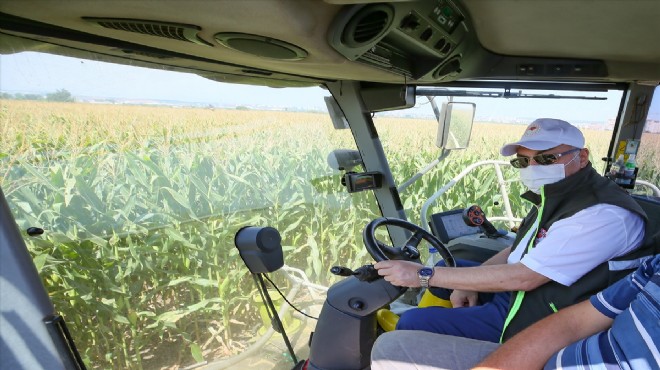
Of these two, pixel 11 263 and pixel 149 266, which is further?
pixel 149 266

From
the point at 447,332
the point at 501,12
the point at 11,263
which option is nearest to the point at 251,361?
the point at 447,332

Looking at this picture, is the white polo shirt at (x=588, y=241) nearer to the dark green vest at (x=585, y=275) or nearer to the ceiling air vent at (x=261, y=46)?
the dark green vest at (x=585, y=275)

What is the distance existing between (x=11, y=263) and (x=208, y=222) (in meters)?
1.33

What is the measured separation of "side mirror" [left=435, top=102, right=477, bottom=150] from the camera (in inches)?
115

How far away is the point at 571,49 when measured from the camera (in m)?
2.42

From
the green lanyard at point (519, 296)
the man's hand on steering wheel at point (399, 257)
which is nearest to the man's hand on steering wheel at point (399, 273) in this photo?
the man's hand on steering wheel at point (399, 257)

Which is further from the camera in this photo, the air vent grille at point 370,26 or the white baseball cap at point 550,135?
the white baseball cap at point 550,135

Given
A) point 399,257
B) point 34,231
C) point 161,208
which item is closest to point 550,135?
Answer: point 399,257

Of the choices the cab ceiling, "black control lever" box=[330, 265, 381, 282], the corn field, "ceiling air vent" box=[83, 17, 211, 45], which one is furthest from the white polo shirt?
the corn field

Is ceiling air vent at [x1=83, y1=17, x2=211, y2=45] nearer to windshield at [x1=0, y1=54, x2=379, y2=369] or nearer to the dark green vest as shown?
windshield at [x1=0, y1=54, x2=379, y2=369]

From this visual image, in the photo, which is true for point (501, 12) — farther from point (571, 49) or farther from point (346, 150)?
point (346, 150)

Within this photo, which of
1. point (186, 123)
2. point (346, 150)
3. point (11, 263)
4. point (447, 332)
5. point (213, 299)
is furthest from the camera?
point (346, 150)

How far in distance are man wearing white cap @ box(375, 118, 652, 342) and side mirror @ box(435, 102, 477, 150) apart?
0.85 meters

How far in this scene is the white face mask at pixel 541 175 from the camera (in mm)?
1856
